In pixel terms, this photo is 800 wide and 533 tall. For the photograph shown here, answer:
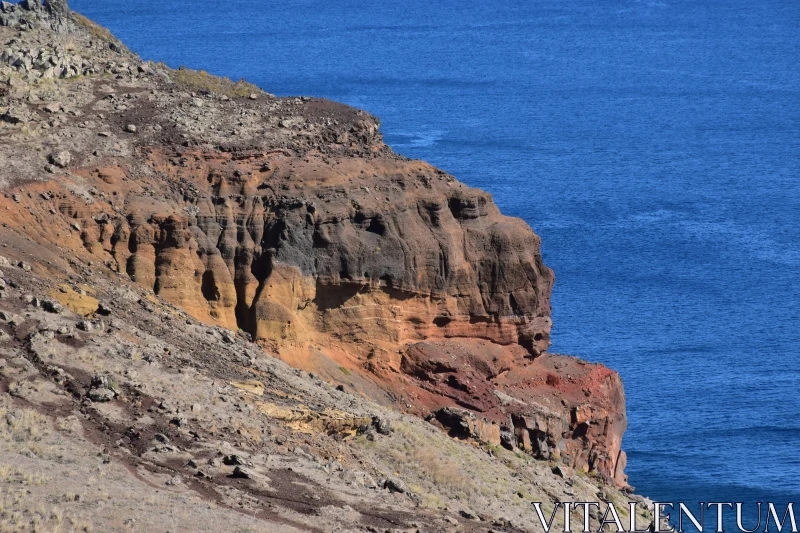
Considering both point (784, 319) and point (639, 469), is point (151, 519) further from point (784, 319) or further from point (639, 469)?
point (784, 319)

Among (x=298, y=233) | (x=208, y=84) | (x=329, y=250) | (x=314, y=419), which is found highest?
(x=208, y=84)

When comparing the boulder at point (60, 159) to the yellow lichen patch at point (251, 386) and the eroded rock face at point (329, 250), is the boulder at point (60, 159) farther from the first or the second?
the yellow lichen patch at point (251, 386)

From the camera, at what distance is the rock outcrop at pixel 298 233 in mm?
83688

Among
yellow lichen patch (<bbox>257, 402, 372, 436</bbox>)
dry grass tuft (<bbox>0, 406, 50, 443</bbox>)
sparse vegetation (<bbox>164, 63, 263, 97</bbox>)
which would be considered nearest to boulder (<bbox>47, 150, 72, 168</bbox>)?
sparse vegetation (<bbox>164, 63, 263, 97</bbox>)

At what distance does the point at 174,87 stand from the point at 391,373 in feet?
61.3

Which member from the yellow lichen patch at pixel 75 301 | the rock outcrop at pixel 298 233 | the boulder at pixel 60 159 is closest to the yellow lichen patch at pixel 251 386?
the yellow lichen patch at pixel 75 301

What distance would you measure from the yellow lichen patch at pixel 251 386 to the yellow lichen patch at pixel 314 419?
1.37 metres

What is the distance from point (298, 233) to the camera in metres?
85.6

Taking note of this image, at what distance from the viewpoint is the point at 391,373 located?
88.6 meters

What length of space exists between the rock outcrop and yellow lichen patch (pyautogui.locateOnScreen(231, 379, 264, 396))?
9.60 metres

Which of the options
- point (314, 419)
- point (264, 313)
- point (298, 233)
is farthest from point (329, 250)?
point (314, 419)

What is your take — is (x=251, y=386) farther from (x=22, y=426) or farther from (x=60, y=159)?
(x=60, y=159)

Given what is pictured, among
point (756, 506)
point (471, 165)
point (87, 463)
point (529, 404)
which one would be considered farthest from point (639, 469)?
point (471, 165)

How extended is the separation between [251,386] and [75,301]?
758 cm
